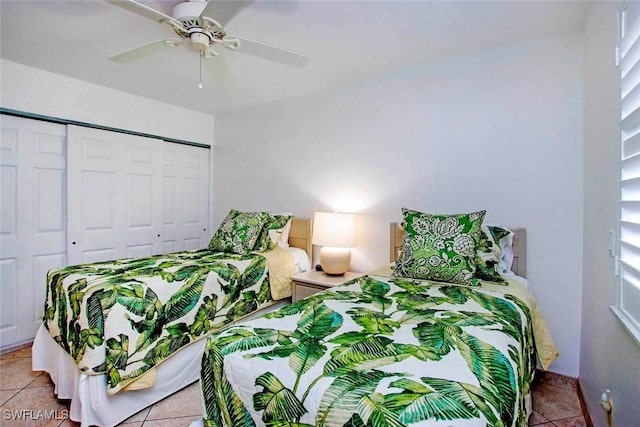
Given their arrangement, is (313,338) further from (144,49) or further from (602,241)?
(144,49)

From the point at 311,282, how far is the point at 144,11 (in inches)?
82.0

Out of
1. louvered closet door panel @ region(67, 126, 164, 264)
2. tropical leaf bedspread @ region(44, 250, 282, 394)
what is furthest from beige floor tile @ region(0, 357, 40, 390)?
louvered closet door panel @ region(67, 126, 164, 264)

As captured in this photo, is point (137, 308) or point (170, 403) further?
point (170, 403)

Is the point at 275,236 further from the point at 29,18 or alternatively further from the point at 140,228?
the point at 29,18

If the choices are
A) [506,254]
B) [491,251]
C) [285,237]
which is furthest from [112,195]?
[506,254]

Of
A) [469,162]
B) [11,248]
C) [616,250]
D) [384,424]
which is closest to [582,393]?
[616,250]

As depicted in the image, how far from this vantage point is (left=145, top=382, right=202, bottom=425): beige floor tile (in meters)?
1.92

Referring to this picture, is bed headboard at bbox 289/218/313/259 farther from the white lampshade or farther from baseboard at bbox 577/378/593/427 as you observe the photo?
baseboard at bbox 577/378/593/427

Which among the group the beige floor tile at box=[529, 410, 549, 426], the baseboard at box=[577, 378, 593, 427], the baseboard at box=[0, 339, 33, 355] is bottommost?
the baseboard at box=[0, 339, 33, 355]

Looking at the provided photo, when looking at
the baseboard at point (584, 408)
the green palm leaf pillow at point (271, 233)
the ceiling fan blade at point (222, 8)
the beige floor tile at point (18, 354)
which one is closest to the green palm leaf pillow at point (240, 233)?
the green palm leaf pillow at point (271, 233)

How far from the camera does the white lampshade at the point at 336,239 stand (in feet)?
9.18

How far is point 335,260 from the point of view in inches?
110

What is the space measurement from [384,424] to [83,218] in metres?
3.35

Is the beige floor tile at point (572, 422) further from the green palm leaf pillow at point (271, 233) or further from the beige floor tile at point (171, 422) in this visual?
the green palm leaf pillow at point (271, 233)
